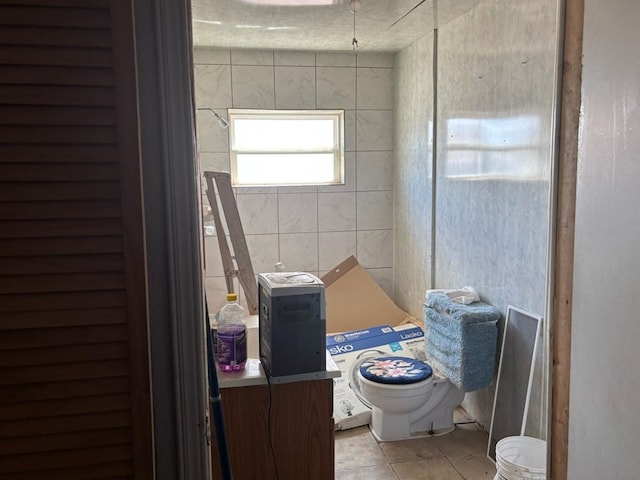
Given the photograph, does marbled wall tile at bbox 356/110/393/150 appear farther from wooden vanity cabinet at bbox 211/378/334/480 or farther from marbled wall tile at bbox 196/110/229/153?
wooden vanity cabinet at bbox 211/378/334/480

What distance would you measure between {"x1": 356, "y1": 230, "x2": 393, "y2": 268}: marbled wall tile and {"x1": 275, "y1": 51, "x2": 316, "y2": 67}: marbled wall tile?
1.38 m

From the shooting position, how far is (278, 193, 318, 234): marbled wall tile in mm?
4203

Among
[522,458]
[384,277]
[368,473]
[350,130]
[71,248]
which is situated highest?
[350,130]

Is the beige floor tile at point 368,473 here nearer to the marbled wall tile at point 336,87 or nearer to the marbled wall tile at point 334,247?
the marbled wall tile at point 334,247

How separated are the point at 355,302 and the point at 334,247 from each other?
0.49 m

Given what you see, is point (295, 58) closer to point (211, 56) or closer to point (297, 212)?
point (211, 56)

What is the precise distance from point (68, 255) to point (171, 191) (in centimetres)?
21

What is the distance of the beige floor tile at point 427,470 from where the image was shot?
255 cm

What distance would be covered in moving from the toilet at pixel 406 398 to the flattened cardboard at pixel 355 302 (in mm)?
1044

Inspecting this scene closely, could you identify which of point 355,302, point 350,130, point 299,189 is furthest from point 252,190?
point 355,302

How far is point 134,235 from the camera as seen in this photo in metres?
0.92

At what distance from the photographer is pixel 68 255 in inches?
36.0

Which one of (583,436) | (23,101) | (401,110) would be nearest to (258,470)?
(583,436)

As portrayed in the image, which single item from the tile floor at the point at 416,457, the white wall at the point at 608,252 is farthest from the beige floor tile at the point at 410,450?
the white wall at the point at 608,252
